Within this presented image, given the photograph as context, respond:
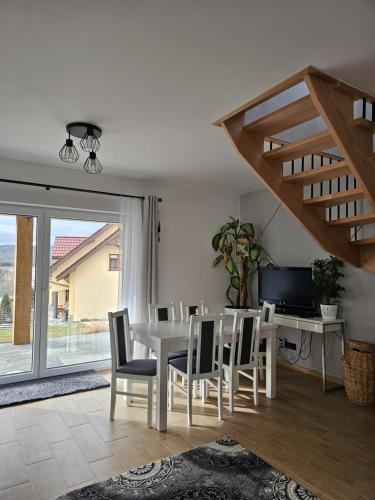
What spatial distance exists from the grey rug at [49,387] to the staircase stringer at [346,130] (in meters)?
3.26

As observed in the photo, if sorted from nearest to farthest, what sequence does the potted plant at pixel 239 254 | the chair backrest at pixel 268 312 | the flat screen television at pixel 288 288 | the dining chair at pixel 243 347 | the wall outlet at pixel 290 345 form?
the dining chair at pixel 243 347, the chair backrest at pixel 268 312, the flat screen television at pixel 288 288, the wall outlet at pixel 290 345, the potted plant at pixel 239 254

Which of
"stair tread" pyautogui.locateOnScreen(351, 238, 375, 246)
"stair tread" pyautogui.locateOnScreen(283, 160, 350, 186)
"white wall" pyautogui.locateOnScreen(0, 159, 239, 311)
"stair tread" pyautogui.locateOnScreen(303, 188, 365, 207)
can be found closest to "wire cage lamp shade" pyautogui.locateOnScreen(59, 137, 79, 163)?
"white wall" pyautogui.locateOnScreen(0, 159, 239, 311)

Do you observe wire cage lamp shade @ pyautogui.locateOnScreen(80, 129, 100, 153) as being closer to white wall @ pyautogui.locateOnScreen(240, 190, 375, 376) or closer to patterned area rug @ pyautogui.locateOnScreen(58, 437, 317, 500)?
white wall @ pyautogui.locateOnScreen(240, 190, 375, 376)

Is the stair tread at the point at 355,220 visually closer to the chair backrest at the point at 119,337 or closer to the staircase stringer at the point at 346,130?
the staircase stringer at the point at 346,130

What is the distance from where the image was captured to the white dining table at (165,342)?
2785 millimetres

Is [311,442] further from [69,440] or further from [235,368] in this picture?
[69,440]

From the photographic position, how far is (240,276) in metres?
5.00

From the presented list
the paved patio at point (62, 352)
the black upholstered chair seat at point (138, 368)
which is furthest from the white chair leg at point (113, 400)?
the paved patio at point (62, 352)

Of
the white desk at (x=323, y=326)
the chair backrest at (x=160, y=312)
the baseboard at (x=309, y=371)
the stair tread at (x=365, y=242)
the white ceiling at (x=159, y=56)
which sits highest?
the white ceiling at (x=159, y=56)

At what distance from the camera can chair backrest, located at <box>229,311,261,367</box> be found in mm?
3115

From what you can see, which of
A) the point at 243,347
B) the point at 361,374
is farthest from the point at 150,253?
the point at 361,374

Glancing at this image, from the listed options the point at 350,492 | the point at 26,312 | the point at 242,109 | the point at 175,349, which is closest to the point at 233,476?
the point at 350,492

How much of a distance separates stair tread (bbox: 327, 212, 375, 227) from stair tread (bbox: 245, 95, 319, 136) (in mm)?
915

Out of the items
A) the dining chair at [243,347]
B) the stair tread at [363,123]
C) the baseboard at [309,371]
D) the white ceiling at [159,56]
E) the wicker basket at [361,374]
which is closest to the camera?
the white ceiling at [159,56]
